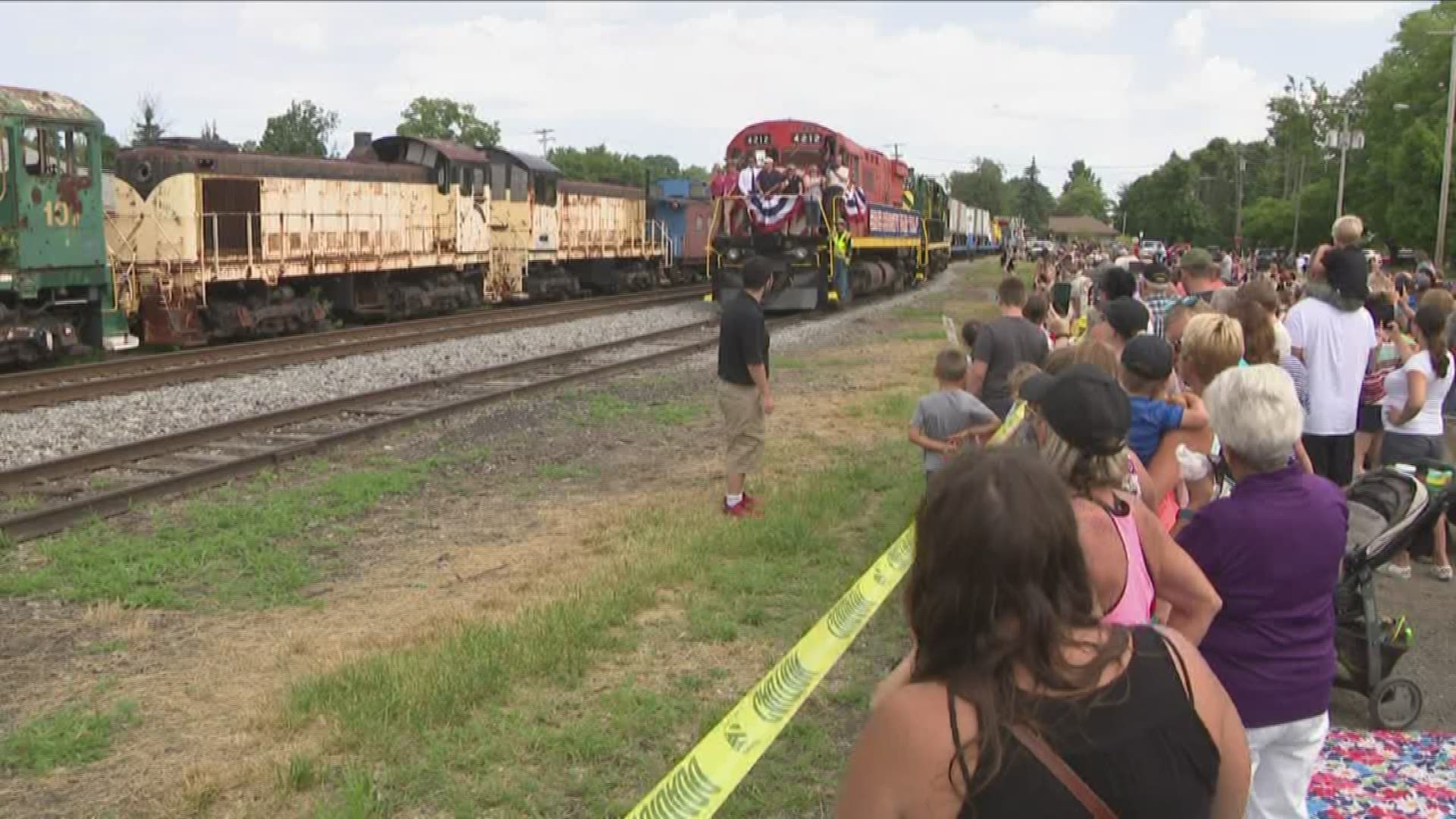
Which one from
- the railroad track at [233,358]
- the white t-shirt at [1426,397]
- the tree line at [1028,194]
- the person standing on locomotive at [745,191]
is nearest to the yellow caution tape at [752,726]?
the white t-shirt at [1426,397]

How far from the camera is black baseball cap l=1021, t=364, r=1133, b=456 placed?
10.5 feet

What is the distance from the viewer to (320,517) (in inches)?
351

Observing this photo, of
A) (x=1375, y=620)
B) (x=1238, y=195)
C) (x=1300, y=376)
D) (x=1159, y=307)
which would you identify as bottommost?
(x=1375, y=620)

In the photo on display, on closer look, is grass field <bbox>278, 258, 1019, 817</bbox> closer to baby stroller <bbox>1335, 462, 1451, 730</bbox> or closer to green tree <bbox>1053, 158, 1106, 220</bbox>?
baby stroller <bbox>1335, 462, 1451, 730</bbox>

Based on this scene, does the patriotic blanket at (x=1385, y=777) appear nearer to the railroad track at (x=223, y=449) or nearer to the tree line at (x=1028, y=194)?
the railroad track at (x=223, y=449)

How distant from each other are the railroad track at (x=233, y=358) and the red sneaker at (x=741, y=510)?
8.33m

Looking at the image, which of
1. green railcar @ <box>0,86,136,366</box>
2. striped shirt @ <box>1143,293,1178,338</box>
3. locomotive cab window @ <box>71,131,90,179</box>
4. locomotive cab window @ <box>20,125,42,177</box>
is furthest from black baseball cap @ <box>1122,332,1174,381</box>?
locomotive cab window @ <box>71,131,90,179</box>

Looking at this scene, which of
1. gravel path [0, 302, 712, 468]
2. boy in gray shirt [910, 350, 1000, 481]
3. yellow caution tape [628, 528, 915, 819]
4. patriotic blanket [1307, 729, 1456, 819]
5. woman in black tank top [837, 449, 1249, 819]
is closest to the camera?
woman in black tank top [837, 449, 1249, 819]

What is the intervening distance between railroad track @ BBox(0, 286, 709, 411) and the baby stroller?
41.0 feet

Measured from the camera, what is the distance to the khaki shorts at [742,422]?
877cm

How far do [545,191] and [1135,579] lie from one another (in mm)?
27670

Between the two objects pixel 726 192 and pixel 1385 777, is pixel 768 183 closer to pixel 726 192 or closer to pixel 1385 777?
pixel 726 192

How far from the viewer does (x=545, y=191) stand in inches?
1166

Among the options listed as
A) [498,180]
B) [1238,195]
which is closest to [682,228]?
[498,180]
